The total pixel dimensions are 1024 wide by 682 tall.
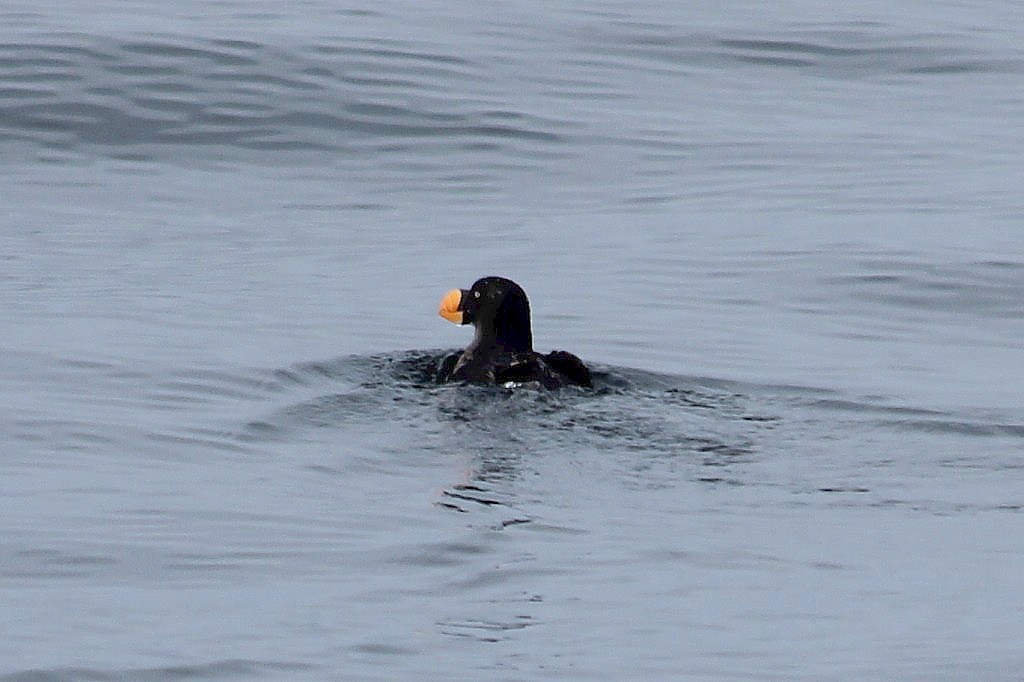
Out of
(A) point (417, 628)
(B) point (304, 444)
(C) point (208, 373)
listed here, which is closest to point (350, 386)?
(C) point (208, 373)

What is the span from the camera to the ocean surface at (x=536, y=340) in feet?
23.9

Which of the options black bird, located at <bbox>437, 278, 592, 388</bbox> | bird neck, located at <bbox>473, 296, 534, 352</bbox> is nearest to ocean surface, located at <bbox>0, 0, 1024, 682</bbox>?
black bird, located at <bbox>437, 278, 592, 388</bbox>

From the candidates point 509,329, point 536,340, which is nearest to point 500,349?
point 509,329

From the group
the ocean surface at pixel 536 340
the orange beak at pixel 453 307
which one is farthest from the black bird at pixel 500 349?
the ocean surface at pixel 536 340

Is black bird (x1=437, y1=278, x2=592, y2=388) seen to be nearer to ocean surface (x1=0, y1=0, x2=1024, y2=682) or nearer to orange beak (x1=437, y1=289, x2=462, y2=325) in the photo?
orange beak (x1=437, y1=289, x2=462, y2=325)

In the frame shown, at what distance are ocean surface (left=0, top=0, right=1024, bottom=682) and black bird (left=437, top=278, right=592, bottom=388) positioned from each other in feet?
0.70

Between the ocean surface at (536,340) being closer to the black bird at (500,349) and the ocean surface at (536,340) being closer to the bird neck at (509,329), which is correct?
the black bird at (500,349)

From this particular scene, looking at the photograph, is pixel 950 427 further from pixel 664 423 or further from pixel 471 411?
pixel 471 411

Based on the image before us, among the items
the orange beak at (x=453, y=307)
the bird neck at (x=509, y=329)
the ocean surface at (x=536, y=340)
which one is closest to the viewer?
the ocean surface at (x=536, y=340)

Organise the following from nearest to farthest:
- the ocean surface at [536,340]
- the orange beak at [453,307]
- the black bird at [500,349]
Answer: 1. the ocean surface at [536,340]
2. the black bird at [500,349]
3. the orange beak at [453,307]

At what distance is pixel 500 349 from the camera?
11.6m

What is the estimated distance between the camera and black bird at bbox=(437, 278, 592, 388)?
1098 centimetres

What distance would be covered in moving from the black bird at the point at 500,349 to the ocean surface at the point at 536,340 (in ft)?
0.70

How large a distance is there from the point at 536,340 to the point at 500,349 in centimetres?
211
